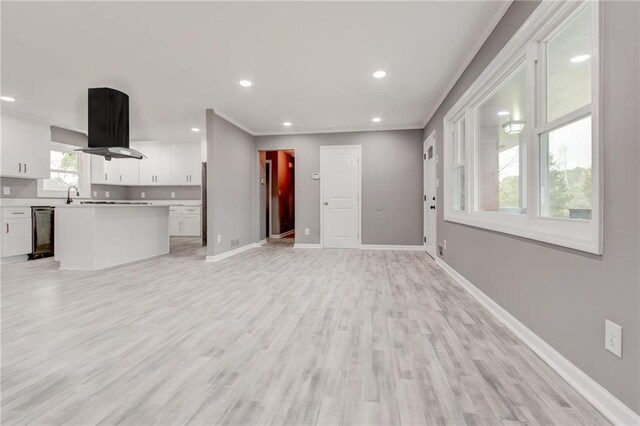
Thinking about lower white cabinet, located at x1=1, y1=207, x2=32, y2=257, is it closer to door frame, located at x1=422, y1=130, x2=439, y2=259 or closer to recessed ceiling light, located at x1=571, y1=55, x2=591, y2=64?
door frame, located at x1=422, y1=130, x2=439, y2=259

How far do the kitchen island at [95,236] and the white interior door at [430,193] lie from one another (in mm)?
5014

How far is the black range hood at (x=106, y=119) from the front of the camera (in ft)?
13.2

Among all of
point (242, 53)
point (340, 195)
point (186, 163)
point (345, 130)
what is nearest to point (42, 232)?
point (186, 163)

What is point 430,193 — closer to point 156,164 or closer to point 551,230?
point 551,230

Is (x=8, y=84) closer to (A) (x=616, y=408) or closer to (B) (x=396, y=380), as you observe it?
(B) (x=396, y=380)

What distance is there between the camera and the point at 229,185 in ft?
18.1

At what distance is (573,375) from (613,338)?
38 cm

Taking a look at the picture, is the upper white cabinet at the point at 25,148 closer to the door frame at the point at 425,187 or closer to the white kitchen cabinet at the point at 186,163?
the white kitchen cabinet at the point at 186,163

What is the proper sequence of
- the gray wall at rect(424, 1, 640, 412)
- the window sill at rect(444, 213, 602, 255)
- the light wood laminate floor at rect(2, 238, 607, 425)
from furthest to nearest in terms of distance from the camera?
1. the window sill at rect(444, 213, 602, 255)
2. the light wood laminate floor at rect(2, 238, 607, 425)
3. the gray wall at rect(424, 1, 640, 412)

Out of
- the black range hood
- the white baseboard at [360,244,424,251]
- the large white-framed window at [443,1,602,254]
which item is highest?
the black range hood

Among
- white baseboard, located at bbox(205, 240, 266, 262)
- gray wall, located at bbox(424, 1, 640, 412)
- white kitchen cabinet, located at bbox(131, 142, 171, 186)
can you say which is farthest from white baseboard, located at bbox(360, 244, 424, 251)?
white kitchen cabinet, located at bbox(131, 142, 171, 186)

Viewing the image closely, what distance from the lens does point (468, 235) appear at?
3236 mm

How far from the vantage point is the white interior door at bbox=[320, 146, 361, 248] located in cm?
623

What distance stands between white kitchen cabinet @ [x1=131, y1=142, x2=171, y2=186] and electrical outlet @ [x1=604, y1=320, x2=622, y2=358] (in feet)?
27.8
